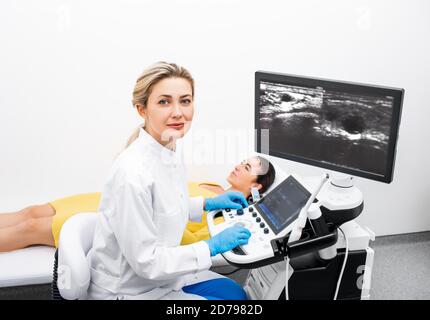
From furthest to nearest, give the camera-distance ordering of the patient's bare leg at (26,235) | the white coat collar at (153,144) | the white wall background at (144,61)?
the white wall background at (144,61), the patient's bare leg at (26,235), the white coat collar at (153,144)

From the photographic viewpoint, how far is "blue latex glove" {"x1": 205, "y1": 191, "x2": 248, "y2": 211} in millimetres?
1576

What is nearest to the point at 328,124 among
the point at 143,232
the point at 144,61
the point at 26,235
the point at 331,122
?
the point at 331,122

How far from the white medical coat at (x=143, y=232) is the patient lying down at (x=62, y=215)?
1.61 ft

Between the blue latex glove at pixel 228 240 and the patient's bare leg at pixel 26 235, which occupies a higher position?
the blue latex glove at pixel 228 240

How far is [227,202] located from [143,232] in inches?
17.7

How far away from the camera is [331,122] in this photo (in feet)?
4.56

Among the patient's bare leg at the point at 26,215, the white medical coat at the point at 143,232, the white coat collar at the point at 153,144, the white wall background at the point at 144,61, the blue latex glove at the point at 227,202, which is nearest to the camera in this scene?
the white medical coat at the point at 143,232

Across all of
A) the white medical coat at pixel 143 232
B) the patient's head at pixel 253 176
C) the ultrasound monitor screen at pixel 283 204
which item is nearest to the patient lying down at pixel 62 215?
the patient's head at pixel 253 176

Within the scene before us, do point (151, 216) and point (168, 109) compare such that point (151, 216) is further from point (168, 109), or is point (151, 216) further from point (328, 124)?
point (328, 124)

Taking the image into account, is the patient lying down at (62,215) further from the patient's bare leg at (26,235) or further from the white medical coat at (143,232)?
the white medical coat at (143,232)

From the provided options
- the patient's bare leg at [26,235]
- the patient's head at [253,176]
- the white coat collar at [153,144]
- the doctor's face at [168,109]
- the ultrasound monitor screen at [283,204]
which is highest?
the doctor's face at [168,109]

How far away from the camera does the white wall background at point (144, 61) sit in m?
2.06

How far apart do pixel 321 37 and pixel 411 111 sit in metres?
0.71
